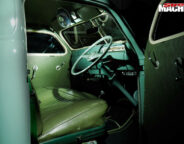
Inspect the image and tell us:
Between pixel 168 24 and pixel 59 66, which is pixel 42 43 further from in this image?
pixel 168 24

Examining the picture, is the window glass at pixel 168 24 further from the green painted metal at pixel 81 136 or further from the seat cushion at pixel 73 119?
the green painted metal at pixel 81 136

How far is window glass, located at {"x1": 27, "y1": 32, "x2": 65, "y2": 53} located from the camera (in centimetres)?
238

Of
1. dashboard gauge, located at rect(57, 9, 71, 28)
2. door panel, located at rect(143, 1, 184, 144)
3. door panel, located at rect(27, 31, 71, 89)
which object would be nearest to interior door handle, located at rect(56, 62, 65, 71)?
door panel, located at rect(27, 31, 71, 89)

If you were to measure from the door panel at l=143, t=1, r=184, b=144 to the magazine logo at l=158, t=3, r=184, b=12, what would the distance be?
40 mm

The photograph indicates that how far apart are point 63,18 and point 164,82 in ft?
6.43

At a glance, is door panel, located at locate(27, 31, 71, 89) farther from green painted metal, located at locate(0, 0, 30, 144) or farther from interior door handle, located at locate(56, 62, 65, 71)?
green painted metal, located at locate(0, 0, 30, 144)

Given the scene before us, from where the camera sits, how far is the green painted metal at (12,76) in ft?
2.13

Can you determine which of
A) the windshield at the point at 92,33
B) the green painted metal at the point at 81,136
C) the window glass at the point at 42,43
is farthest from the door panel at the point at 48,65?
the green painted metal at the point at 81,136

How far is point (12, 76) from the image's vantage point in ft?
2.17

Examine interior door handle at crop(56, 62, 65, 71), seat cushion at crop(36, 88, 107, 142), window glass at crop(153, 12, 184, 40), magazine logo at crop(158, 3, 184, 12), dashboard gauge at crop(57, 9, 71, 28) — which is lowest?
seat cushion at crop(36, 88, 107, 142)

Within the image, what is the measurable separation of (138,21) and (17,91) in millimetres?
Answer: 1183

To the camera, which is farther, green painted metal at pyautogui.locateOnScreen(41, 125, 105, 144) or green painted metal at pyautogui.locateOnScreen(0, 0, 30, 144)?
green painted metal at pyautogui.locateOnScreen(41, 125, 105, 144)

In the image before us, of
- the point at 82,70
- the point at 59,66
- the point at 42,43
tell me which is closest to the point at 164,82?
the point at 82,70

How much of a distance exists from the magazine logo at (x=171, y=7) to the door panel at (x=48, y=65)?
6.19 feet
